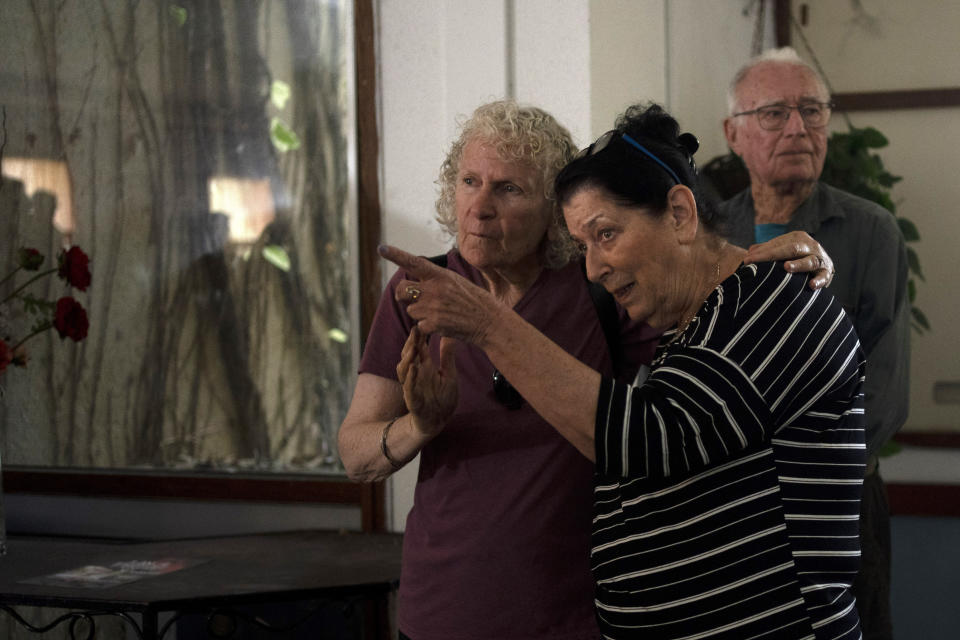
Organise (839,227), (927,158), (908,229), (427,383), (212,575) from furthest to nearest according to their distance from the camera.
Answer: (927,158)
(908,229)
(839,227)
(212,575)
(427,383)

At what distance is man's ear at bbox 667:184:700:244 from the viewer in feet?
4.48

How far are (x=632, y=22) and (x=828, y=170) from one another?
3.40 ft

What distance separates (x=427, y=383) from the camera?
1512 mm

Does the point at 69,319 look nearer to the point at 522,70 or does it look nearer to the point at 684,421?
the point at 522,70

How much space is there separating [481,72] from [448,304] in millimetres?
1557

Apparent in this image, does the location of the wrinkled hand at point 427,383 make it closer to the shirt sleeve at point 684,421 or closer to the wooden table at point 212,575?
the shirt sleeve at point 684,421

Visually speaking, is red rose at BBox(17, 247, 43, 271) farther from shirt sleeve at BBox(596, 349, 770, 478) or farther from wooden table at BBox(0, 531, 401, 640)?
shirt sleeve at BBox(596, 349, 770, 478)

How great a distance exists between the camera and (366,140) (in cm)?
289

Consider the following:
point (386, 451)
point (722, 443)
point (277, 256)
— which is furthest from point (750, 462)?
point (277, 256)

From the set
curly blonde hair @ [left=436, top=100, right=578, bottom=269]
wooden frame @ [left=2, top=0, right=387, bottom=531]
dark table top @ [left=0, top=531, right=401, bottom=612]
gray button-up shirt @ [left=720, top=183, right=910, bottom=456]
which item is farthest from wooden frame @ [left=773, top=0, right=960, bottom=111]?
curly blonde hair @ [left=436, top=100, right=578, bottom=269]

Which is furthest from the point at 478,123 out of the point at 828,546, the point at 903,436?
the point at 903,436

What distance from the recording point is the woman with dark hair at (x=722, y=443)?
121cm

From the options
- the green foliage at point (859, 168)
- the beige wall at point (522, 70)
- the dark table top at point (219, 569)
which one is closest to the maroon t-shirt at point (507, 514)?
the dark table top at point (219, 569)

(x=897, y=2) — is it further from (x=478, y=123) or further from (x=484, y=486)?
(x=484, y=486)
